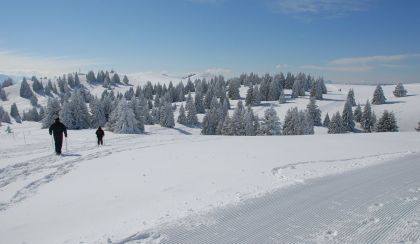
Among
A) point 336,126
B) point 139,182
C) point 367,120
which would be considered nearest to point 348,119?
point 367,120

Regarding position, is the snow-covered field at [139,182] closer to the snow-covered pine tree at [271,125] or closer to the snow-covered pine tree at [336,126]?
the snow-covered pine tree at [271,125]

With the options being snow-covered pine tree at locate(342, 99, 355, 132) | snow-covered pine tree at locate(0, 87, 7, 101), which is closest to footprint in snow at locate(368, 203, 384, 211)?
snow-covered pine tree at locate(342, 99, 355, 132)

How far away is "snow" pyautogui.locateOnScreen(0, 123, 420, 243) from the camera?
22.6ft

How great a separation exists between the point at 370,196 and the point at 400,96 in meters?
140

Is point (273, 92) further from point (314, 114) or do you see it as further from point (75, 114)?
point (75, 114)

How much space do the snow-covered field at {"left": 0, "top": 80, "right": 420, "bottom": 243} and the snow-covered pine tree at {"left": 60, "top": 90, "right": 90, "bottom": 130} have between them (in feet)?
155

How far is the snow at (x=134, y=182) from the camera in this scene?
6902mm

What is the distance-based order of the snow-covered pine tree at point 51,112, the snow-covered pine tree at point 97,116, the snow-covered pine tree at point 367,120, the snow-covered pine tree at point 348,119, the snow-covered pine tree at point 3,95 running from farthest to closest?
the snow-covered pine tree at point 3,95, the snow-covered pine tree at point 348,119, the snow-covered pine tree at point 367,120, the snow-covered pine tree at point 97,116, the snow-covered pine tree at point 51,112

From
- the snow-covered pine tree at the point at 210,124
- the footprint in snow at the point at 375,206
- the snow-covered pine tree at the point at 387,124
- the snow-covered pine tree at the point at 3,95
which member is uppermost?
the footprint in snow at the point at 375,206

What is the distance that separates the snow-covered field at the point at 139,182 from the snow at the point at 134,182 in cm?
2

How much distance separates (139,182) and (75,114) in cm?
6113

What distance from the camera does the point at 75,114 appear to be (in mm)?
66250

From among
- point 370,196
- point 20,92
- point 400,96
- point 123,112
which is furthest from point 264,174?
point 20,92

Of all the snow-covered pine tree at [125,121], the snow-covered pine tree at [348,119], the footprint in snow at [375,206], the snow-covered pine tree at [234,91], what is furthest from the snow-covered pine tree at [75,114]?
the snow-covered pine tree at [234,91]
